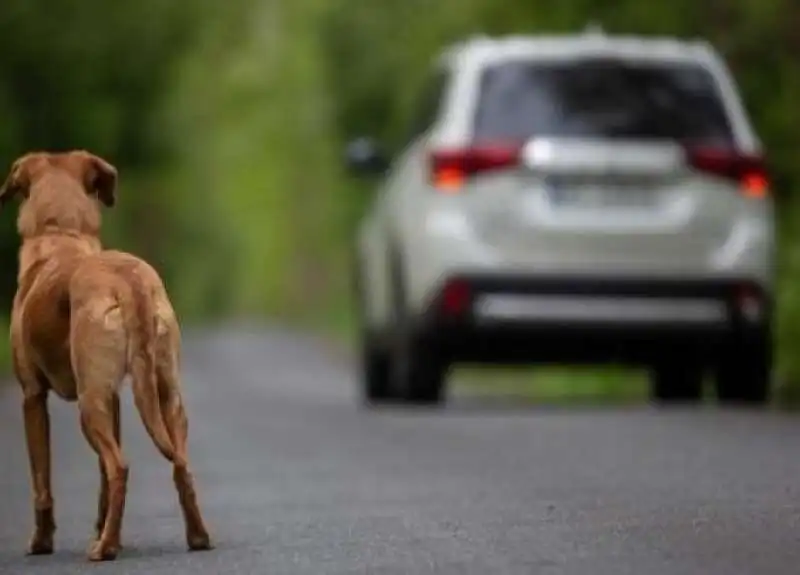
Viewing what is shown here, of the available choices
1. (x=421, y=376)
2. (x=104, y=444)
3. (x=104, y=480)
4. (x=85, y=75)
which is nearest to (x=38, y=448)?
(x=104, y=480)

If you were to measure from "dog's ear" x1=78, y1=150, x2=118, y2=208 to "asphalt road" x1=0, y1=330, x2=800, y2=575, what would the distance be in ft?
3.66

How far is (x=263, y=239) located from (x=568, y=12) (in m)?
108

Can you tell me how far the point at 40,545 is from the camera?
28.8 ft

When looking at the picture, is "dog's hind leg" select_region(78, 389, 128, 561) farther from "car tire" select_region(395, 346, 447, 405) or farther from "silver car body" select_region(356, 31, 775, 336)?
"car tire" select_region(395, 346, 447, 405)

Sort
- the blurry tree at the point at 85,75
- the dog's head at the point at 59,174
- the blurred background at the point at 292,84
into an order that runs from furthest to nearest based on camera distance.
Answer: the blurry tree at the point at 85,75
the blurred background at the point at 292,84
the dog's head at the point at 59,174

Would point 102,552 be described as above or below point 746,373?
above

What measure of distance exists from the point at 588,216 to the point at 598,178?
209 millimetres

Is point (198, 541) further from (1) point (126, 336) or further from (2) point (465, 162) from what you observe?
(2) point (465, 162)

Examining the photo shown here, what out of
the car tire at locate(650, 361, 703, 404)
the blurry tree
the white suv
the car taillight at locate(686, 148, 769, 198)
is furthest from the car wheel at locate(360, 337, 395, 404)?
the blurry tree

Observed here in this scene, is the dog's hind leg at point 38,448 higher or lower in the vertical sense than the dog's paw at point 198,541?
higher

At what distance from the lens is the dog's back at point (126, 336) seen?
27.2 feet

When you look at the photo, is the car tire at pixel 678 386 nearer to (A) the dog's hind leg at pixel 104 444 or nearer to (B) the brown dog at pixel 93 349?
(B) the brown dog at pixel 93 349

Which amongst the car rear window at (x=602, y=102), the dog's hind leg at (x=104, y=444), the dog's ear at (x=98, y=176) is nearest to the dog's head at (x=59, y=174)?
the dog's ear at (x=98, y=176)

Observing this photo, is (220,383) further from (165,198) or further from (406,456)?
(165,198)
